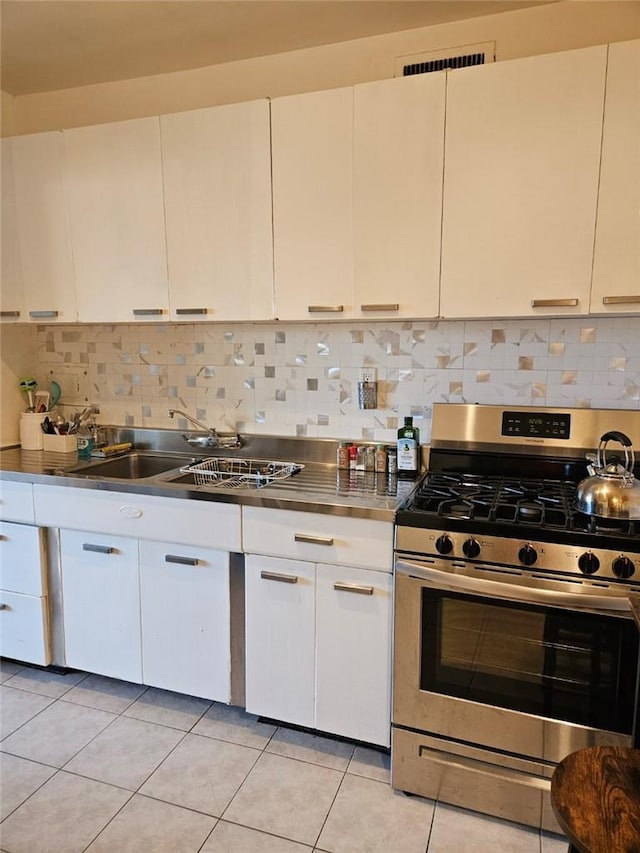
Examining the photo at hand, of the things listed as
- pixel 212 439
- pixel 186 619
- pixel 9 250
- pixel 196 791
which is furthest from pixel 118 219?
pixel 196 791

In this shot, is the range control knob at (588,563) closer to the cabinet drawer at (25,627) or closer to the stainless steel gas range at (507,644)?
the stainless steel gas range at (507,644)

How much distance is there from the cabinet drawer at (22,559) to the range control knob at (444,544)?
62.2 inches

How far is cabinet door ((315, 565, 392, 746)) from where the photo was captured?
178cm

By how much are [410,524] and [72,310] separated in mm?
1724

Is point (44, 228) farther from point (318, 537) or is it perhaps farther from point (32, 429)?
point (318, 537)

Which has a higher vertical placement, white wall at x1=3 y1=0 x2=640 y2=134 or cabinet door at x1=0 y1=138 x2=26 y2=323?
white wall at x1=3 y1=0 x2=640 y2=134

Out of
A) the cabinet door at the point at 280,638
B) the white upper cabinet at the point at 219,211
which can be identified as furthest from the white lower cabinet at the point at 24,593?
the white upper cabinet at the point at 219,211

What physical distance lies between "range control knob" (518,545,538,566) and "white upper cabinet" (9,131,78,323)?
2.00 m

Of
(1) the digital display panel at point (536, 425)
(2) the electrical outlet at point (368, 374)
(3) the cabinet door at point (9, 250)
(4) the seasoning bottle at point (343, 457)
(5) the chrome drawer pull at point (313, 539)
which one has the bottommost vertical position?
(5) the chrome drawer pull at point (313, 539)

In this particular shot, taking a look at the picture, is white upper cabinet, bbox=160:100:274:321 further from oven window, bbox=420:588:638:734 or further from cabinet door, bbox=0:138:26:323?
oven window, bbox=420:588:638:734

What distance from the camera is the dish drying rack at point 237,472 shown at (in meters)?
2.25

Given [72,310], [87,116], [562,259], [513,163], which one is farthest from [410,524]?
[87,116]

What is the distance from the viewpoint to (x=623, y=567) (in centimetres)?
144

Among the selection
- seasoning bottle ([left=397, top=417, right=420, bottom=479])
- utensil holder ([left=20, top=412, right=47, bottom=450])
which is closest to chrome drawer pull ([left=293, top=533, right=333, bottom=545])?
seasoning bottle ([left=397, top=417, right=420, bottom=479])
